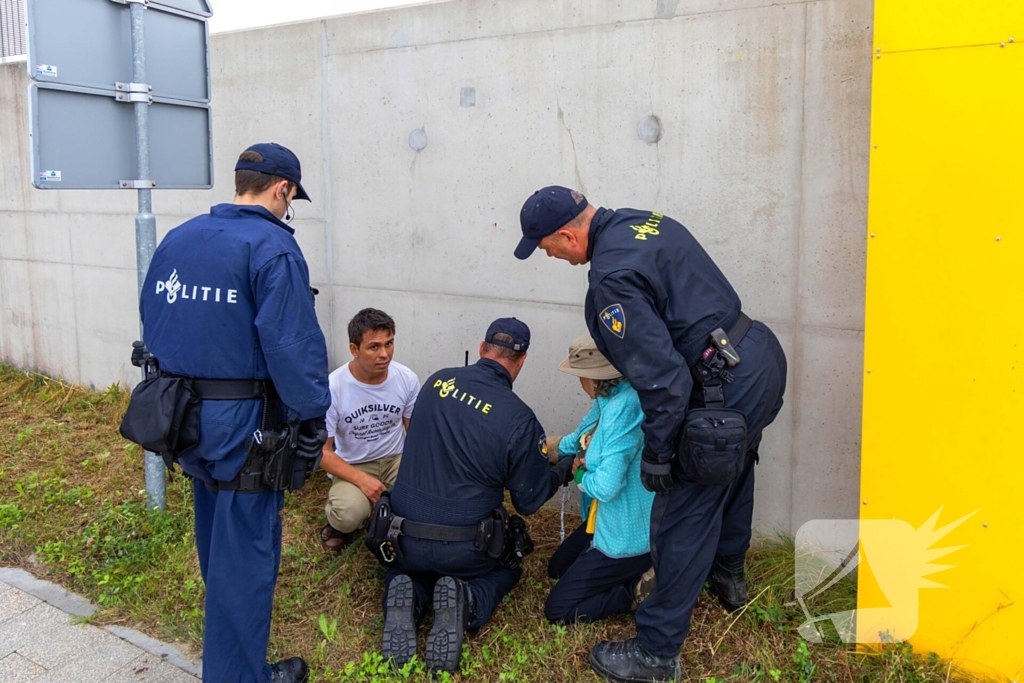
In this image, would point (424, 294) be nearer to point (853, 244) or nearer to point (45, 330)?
point (853, 244)

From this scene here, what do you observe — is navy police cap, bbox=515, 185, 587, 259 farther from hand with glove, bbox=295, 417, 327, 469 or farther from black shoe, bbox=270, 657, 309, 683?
black shoe, bbox=270, 657, 309, 683

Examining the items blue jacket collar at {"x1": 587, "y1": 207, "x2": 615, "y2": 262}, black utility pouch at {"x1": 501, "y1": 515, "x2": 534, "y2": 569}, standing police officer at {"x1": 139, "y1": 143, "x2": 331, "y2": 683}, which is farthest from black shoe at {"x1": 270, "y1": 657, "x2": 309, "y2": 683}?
blue jacket collar at {"x1": 587, "y1": 207, "x2": 615, "y2": 262}

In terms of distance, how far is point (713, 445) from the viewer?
2.71m

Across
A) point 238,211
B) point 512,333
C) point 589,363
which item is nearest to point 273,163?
point 238,211

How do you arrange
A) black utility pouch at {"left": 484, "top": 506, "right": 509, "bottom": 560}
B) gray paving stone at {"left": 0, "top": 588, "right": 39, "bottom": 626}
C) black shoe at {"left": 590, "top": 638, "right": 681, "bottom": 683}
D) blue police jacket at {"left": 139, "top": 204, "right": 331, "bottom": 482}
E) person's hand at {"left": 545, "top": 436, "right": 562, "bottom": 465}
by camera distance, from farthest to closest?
person's hand at {"left": 545, "top": 436, "right": 562, "bottom": 465} < gray paving stone at {"left": 0, "top": 588, "right": 39, "bottom": 626} < black utility pouch at {"left": 484, "top": 506, "right": 509, "bottom": 560} < black shoe at {"left": 590, "top": 638, "right": 681, "bottom": 683} < blue police jacket at {"left": 139, "top": 204, "right": 331, "bottom": 482}

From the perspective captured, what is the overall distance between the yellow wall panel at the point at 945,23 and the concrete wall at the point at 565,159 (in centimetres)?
54

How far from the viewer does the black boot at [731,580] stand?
3318 millimetres

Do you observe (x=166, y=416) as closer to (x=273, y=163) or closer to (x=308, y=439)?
(x=308, y=439)

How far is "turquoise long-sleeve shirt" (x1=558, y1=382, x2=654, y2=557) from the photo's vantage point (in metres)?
3.11

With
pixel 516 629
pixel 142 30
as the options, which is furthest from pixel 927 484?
pixel 142 30

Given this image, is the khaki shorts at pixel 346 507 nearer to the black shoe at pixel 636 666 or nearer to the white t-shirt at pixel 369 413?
the white t-shirt at pixel 369 413

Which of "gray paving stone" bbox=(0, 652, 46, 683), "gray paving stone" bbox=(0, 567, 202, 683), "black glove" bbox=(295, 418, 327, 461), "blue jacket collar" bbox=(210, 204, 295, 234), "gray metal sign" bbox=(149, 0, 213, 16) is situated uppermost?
"gray metal sign" bbox=(149, 0, 213, 16)

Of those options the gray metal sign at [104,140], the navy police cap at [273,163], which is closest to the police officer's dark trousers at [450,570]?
the navy police cap at [273,163]

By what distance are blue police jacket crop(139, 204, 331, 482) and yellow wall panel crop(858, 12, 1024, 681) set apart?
1856 millimetres
